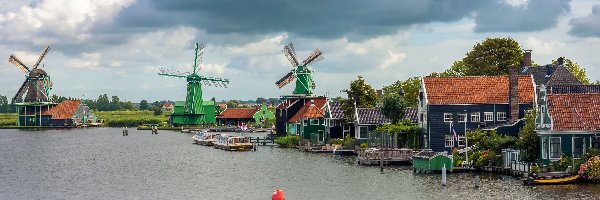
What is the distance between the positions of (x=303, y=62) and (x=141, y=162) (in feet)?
200

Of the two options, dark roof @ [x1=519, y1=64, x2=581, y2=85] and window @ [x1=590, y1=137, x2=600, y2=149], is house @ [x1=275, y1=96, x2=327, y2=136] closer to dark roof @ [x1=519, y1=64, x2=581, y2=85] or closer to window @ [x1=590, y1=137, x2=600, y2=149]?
dark roof @ [x1=519, y1=64, x2=581, y2=85]

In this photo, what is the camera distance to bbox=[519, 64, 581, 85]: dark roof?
95.2 metres

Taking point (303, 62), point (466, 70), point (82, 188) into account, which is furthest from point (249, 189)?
point (303, 62)

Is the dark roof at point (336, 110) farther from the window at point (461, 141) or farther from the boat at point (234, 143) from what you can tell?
the window at point (461, 141)

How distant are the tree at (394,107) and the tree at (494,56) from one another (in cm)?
2505

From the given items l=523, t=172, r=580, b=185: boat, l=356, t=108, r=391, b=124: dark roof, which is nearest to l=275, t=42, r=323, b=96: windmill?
l=356, t=108, r=391, b=124: dark roof

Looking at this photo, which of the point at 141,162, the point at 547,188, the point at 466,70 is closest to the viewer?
the point at 547,188

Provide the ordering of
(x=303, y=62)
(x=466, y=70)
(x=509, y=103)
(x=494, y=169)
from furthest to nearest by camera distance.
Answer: (x=303, y=62) → (x=466, y=70) → (x=509, y=103) → (x=494, y=169)

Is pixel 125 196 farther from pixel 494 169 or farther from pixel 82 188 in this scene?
pixel 494 169

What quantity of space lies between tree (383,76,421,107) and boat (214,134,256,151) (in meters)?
19.6

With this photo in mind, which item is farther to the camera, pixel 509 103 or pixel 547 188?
pixel 509 103

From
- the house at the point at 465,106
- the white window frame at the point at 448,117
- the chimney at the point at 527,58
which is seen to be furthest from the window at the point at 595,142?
the chimney at the point at 527,58

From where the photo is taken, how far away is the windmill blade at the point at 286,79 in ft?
491

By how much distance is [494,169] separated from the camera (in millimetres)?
68562
